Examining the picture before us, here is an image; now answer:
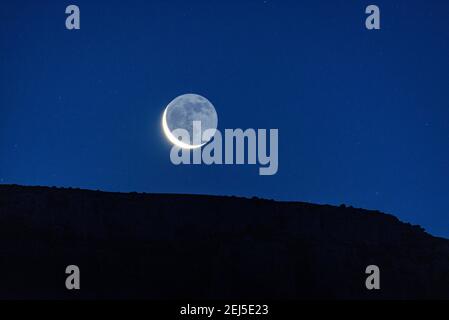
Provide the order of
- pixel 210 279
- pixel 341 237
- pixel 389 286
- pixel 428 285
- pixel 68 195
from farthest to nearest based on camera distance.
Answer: pixel 389 286 → pixel 428 285 → pixel 341 237 → pixel 68 195 → pixel 210 279

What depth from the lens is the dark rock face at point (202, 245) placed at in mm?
29047

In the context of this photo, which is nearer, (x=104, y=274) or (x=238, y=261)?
(x=104, y=274)

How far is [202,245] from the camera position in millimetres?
32844

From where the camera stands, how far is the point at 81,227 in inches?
1275

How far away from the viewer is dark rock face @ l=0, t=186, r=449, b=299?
2905cm

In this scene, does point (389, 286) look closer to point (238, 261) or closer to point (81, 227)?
point (238, 261)

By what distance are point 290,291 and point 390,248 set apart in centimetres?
743

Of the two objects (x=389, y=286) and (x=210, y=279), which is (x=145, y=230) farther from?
(x=389, y=286)

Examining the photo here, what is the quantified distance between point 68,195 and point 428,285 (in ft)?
70.2

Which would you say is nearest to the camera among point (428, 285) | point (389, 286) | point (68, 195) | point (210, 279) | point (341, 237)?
point (210, 279)
